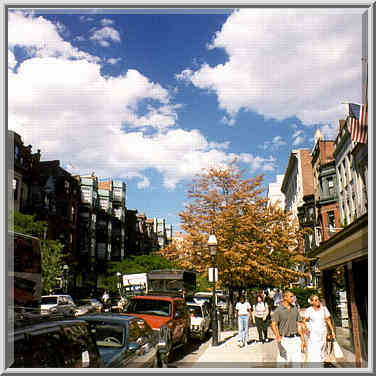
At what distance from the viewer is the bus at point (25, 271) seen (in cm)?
1073

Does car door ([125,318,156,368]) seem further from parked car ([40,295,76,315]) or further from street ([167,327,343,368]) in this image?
parked car ([40,295,76,315])

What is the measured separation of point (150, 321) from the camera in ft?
41.6

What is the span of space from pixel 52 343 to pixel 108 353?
216 centimetres

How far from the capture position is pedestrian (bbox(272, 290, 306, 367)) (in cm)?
809

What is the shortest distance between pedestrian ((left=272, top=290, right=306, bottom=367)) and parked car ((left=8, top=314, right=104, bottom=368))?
3680 millimetres

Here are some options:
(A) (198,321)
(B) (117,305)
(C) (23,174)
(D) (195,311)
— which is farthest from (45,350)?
(C) (23,174)

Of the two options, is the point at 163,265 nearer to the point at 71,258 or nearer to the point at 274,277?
the point at 71,258

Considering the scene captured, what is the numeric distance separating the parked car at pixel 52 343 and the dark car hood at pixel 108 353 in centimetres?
70

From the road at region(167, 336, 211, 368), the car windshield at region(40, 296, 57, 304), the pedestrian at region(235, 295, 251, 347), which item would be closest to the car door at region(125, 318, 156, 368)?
the road at region(167, 336, 211, 368)

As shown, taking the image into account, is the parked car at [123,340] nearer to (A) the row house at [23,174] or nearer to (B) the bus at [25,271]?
(B) the bus at [25,271]

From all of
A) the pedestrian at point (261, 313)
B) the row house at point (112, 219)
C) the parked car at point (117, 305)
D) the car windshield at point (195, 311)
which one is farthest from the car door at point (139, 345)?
the row house at point (112, 219)

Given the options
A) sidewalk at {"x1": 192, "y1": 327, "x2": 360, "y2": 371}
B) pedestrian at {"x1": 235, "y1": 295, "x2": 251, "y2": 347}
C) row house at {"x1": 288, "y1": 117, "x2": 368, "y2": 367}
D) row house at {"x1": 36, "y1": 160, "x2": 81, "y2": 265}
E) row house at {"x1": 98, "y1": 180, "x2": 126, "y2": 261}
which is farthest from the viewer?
row house at {"x1": 98, "y1": 180, "x2": 126, "y2": 261}

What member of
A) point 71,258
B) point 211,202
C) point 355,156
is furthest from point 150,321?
point 71,258

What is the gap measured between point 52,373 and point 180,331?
925 centimetres
